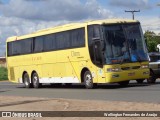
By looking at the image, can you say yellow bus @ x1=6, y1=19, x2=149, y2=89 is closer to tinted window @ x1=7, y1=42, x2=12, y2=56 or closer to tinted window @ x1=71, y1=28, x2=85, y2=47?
tinted window @ x1=71, y1=28, x2=85, y2=47

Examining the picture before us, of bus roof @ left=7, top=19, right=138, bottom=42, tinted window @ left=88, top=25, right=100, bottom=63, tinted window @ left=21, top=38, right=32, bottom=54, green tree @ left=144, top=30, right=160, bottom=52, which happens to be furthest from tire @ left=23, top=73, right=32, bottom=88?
green tree @ left=144, top=30, right=160, bottom=52

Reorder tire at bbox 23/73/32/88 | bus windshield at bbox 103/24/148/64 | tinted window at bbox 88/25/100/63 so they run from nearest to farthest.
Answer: bus windshield at bbox 103/24/148/64, tinted window at bbox 88/25/100/63, tire at bbox 23/73/32/88

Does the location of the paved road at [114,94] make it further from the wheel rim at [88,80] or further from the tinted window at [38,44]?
the tinted window at [38,44]

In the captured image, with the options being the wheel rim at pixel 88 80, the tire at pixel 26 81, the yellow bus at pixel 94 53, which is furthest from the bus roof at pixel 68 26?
the wheel rim at pixel 88 80

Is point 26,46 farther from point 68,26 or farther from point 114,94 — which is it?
point 114,94

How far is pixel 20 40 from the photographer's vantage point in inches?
1296

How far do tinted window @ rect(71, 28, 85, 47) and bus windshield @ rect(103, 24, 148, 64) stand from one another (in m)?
1.64

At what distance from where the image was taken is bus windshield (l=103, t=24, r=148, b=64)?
966 inches

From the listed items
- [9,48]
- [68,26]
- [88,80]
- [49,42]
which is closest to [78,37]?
[68,26]

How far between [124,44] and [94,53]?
61.3 inches

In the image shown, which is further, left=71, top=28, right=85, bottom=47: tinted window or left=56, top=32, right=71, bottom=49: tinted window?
left=56, top=32, right=71, bottom=49: tinted window

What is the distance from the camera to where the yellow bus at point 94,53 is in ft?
80.7

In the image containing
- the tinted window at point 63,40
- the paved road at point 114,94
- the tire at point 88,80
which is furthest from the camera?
the tinted window at point 63,40

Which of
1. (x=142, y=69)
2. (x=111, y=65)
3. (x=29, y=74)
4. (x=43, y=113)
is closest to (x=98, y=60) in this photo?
(x=111, y=65)
